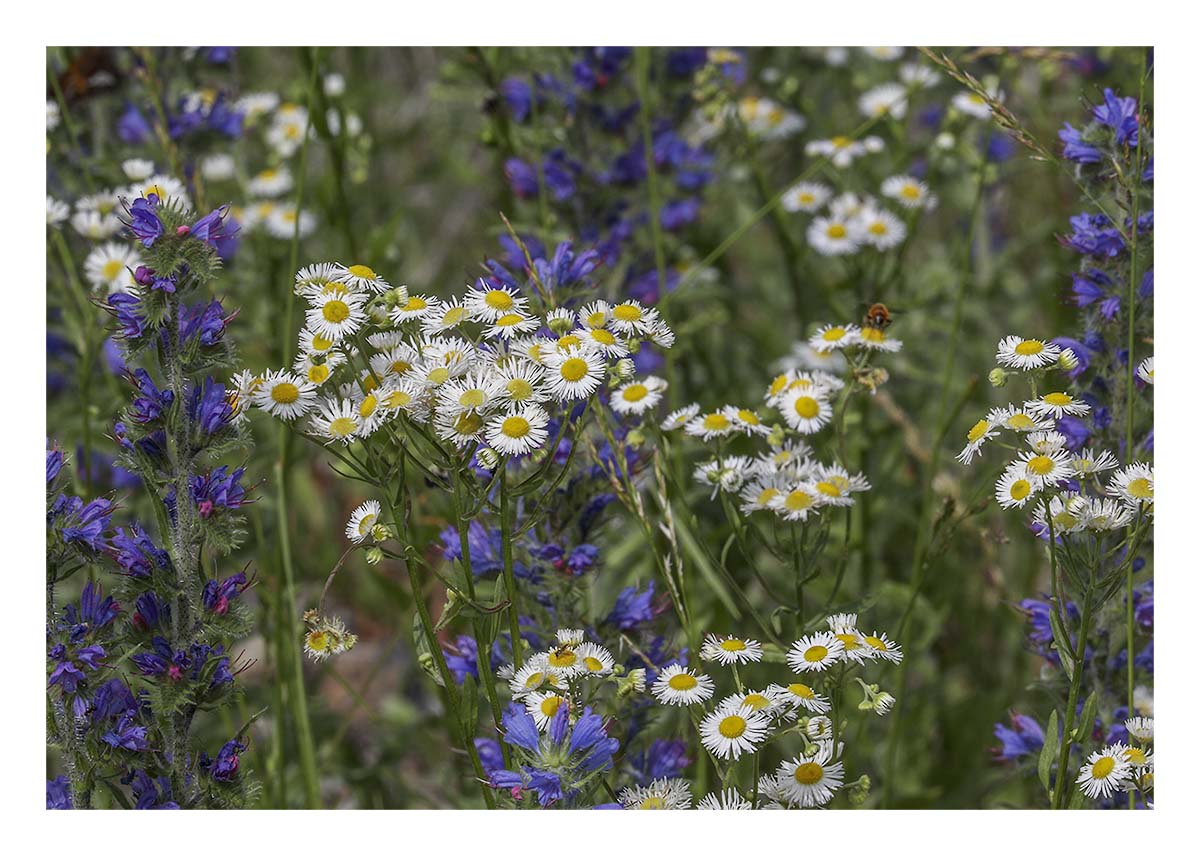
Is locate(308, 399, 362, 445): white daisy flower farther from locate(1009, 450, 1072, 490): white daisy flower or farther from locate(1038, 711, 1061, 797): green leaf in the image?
locate(1038, 711, 1061, 797): green leaf

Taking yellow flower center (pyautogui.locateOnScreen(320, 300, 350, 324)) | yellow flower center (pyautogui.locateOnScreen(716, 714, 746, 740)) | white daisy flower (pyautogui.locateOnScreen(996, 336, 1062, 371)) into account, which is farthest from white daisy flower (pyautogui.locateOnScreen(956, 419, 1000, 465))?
yellow flower center (pyautogui.locateOnScreen(320, 300, 350, 324))

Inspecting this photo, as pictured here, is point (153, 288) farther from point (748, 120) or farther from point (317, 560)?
point (748, 120)

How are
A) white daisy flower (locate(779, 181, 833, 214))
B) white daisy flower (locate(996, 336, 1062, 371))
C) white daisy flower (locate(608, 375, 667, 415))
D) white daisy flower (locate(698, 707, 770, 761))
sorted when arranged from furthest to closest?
white daisy flower (locate(779, 181, 833, 214)) < white daisy flower (locate(608, 375, 667, 415)) < white daisy flower (locate(996, 336, 1062, 371)) < white daisy flower (locate(698, 707, 770, 761))

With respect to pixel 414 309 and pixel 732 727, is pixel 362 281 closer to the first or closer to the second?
pixel 414 309

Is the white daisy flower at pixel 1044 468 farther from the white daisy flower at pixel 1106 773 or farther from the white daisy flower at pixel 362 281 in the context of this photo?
the white daisy flower at pixel 362 281

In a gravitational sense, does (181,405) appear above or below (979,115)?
below

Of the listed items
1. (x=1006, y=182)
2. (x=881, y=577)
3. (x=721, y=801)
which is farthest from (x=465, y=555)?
(x=1006, y=182)
